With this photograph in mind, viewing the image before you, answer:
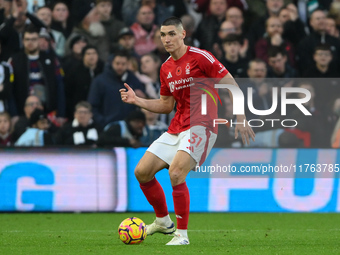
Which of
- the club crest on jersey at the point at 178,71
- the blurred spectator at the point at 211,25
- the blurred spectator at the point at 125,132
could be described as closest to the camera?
the club crest on jersey at the point at 178,71

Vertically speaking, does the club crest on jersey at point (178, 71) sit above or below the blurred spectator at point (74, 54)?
below

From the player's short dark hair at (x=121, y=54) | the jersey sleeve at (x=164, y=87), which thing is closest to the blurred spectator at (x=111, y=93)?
the player's short dark hair at (x=121, y=54)

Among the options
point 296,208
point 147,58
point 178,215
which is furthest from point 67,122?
point 178,215

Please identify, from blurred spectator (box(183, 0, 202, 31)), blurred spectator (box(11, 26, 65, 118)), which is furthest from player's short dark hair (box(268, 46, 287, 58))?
blurred spectator (box(11, 26, 65, 118))

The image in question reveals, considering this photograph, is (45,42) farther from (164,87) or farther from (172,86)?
(172,86)

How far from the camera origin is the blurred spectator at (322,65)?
1145 centimetres

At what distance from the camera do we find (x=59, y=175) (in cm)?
1053

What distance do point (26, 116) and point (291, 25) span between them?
16.8 feet

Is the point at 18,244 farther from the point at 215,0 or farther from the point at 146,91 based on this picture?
the point at 215,0

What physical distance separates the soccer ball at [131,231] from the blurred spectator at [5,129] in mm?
4900

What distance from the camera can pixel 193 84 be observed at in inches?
258

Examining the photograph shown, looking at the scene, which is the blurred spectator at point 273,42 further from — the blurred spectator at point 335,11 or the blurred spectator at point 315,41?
the blurred spectator at point 335,11

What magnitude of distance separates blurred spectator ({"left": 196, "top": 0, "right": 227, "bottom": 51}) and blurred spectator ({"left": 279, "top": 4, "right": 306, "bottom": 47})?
1.11 metres

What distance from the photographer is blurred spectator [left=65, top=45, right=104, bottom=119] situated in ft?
37.3
